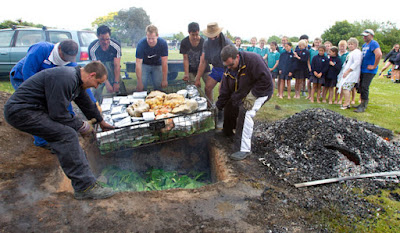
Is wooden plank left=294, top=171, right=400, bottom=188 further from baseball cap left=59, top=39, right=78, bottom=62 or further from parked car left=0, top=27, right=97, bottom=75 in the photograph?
parked car left=0, top=27, right=97, bottom=75

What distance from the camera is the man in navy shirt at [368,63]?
21.0ft

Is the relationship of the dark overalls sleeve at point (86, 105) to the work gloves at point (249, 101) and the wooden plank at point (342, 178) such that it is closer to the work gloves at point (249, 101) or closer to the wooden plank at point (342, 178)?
the work gloves at point (249, 101)

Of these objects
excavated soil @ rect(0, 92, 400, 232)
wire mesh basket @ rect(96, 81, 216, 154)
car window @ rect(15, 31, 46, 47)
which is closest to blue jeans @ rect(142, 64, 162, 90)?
wire mesh basket @ rect(96, 81, 216, 154)

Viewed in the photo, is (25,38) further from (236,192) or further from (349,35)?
(349,35)

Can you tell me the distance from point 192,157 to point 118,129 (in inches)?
63.2

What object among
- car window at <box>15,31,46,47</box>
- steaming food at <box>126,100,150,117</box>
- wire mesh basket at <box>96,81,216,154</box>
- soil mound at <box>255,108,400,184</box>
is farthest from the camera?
car window at <box>15,31,46,47</box>

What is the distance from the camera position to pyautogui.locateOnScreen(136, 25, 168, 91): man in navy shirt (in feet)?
18.1

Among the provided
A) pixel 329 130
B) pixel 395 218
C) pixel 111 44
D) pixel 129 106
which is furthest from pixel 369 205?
pixel 111 44

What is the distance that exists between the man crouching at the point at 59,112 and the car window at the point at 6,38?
803 cm

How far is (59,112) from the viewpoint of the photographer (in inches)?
109

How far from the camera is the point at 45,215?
2635 mm

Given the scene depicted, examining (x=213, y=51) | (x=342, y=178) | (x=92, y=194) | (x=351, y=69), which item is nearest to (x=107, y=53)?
(x=213, y=51)

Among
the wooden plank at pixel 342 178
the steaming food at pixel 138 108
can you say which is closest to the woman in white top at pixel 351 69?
the wooden plank at pixel 342 178

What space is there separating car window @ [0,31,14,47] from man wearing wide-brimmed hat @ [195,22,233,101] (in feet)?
25.0
